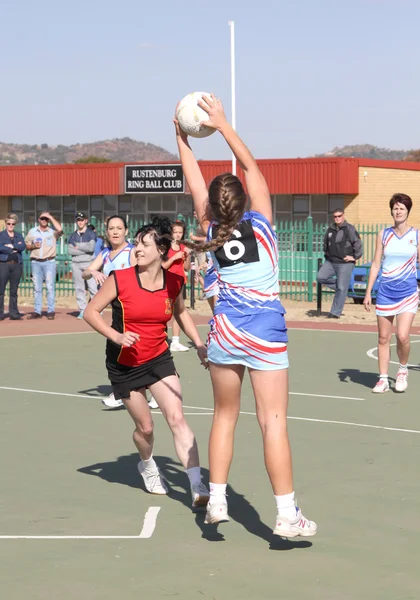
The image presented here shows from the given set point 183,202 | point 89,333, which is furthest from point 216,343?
point 183,202

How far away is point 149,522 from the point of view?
7.11 meters

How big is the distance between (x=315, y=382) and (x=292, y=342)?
4699 mm

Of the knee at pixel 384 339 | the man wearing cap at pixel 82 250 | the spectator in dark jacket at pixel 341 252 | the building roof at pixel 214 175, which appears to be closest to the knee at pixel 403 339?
the knee at pixel 384 339

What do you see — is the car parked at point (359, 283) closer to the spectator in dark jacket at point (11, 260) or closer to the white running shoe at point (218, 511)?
the spectator in dark jacket at point (11, 260)

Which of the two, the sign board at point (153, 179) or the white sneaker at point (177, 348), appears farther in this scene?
the sign board at point (153, 179)

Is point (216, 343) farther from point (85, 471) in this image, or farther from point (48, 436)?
point (48, 436)

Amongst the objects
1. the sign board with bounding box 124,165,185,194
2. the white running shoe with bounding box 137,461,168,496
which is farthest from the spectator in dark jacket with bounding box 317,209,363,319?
the sign board with bounding box 124,165,185,194

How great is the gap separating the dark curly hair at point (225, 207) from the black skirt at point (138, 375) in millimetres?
1596

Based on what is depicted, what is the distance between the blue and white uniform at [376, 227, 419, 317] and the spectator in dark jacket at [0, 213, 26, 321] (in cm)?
1165

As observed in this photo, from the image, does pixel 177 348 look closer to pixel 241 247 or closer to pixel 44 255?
pixel 44 255

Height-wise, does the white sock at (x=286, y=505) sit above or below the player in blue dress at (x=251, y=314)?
below

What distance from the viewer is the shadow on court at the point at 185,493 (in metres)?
6.61

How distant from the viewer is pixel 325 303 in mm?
27359

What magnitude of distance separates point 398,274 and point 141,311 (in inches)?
217
